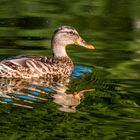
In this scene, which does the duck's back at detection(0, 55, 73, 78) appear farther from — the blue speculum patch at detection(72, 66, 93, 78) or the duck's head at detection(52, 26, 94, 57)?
the duck's head at detection(52, 26, 94, 57)

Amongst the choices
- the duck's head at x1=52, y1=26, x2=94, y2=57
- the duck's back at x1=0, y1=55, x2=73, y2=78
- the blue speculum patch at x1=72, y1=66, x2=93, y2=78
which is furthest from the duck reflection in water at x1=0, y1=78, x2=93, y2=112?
the duck's head at x1=52, y1=26, x2=94, y2=57

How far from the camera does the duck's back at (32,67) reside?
13570 mm

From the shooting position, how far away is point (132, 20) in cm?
1891

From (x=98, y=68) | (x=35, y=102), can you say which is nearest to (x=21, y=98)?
(x=35, y=102)

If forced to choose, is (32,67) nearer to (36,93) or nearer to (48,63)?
(48,63)

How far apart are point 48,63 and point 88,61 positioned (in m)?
1.09

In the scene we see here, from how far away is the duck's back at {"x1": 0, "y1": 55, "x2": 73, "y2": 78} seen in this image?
13570mm

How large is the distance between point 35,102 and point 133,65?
3.61 m

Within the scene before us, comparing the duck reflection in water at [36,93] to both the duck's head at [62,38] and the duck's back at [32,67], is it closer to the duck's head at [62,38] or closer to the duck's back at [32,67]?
the duck's back at [32,67]

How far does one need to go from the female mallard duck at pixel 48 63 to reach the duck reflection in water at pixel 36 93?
0.57 feet

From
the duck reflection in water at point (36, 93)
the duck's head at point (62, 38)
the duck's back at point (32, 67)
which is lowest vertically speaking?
the duck reflection in water at point (36, 93)

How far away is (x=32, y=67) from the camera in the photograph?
45.4 ft

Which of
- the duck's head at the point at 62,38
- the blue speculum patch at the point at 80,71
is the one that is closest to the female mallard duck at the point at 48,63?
the duck's head at the point at 62,38

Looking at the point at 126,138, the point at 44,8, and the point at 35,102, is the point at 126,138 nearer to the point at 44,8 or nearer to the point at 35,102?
the point at 35,102
